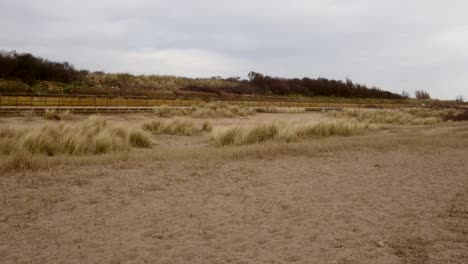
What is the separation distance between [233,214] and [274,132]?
10771 millimetres

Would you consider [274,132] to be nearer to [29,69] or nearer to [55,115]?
[55,115]

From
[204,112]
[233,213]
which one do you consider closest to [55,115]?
[204,112]

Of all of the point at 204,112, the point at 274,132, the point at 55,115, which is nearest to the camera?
the point at 274,132

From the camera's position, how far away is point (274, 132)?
1669 centimetres

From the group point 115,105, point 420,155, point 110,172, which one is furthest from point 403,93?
point 110,172

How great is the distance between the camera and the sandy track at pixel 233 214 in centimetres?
466

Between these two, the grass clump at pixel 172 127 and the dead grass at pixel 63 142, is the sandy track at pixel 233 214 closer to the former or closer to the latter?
the dead grass at pixel 63 142

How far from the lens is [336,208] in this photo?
642cm

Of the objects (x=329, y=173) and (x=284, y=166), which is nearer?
(x=329, y=173)

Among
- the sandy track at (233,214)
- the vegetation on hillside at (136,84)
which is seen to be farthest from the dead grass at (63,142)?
the vegetation on hillside at (136,84)

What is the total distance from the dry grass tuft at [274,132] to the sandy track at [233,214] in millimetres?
5048

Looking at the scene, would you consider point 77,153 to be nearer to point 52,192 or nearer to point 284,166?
point 52,192

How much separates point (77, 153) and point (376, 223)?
8.15m

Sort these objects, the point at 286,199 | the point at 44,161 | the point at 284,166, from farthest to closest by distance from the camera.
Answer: the point at 284,166, the point at 44,161, the point at 286,199
